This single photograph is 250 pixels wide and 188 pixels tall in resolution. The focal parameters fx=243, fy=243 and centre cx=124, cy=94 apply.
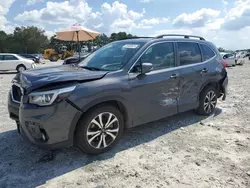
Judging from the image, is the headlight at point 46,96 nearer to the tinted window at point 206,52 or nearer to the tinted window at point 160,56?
the tinted window at point 160,56

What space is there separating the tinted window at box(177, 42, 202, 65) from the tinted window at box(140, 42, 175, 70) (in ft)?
0.87

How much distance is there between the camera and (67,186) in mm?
2908

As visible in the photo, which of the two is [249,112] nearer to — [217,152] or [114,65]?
[217,152]

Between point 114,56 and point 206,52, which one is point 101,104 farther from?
point 206,52

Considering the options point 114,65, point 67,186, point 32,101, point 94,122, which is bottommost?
point 67,186

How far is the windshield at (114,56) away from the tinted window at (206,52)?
184 cm

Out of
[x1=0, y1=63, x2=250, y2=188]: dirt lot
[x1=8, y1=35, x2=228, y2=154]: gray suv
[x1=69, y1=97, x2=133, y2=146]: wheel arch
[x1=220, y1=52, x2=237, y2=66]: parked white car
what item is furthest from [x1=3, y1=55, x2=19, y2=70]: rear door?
[x1=220, y1=52, x2=237, y2=66]: parked white car

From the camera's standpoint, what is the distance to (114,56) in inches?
167

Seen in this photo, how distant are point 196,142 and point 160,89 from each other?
3.58ft

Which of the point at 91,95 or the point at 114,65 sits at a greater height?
the point at 114,65

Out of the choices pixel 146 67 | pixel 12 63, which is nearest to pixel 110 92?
pixel 146 67

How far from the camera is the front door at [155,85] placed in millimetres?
3920

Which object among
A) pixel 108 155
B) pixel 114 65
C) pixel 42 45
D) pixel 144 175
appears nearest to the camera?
pixel 144 175

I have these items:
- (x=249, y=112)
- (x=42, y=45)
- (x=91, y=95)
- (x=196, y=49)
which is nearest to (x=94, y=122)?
(x=91, y=95)
